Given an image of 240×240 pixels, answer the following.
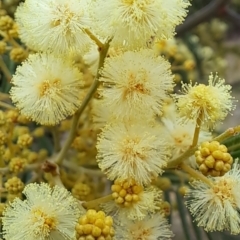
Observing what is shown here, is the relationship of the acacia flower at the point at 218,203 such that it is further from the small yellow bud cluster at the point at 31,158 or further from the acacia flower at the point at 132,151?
the small yellow bud cluster at the point at 31,158

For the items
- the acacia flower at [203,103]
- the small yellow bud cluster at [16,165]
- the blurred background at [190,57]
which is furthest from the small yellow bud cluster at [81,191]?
the acacia flower at [203,103]

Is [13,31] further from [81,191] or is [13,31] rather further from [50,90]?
[81,191]

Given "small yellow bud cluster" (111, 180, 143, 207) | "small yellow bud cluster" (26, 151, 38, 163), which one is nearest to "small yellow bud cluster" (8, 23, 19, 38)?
"small yellow bud cluster" (26, 151, 38, 163)

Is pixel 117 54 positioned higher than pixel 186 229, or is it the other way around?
pixel 117 54

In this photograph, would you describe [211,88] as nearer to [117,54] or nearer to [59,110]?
[117,54]

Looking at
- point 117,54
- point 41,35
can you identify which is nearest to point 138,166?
point 117,54

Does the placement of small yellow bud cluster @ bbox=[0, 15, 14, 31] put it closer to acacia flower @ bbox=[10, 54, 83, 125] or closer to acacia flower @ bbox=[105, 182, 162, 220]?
acacia flower @ bbox=[10, 54, 83, 125]

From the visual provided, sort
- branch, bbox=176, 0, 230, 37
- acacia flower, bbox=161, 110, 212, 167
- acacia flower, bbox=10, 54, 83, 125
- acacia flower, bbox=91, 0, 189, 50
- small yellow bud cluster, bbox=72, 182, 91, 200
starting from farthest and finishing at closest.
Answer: branch, bbox=176, 0, 230, 37 < small yellow bud cluster, bbox=72, 182, 91, 200 < acacia flower, bbox=161, 110, 212, 167 < acacia flower, bbox=10, 54, 83, 125 < acacia flower, bbox=91, 0, 189, 50
